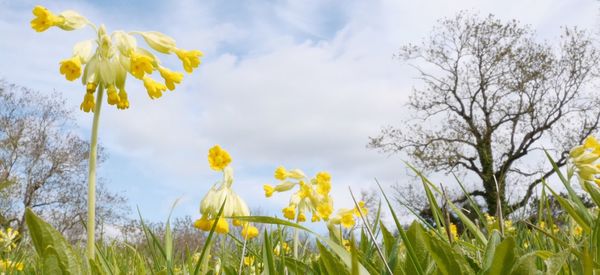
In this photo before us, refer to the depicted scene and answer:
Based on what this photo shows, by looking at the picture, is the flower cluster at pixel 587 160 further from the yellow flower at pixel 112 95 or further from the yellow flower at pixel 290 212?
the yellow flower at pixel 112 95

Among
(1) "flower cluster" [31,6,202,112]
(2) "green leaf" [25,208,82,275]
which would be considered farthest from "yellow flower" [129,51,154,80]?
(2) "green leaf" [25,208,82,275]

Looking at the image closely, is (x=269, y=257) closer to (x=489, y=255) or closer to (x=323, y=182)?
(x=489, y=255)

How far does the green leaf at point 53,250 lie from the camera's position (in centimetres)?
98

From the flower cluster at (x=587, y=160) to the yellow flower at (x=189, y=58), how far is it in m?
1.22

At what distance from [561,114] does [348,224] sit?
23.3 meters

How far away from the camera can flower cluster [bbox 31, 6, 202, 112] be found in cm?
142

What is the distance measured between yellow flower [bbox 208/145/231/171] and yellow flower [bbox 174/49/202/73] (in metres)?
0.40

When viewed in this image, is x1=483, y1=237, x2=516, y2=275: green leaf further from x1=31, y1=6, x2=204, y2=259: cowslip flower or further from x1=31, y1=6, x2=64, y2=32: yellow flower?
x1=31, y1=6, x2=64, y2=32: yellow flower

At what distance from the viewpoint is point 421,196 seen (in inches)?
995

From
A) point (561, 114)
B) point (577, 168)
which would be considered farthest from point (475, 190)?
point (577, 168)

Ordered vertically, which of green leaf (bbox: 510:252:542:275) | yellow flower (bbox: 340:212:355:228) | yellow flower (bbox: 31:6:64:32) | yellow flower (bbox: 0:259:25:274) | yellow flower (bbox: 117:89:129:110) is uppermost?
yellow flower (bbox: 31:6:64:32)

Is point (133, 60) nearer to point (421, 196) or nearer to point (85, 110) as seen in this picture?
point (85, 110)

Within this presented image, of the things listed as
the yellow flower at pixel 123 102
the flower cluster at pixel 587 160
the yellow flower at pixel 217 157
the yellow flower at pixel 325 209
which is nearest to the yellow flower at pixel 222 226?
the yellow flower at pixel 217 157

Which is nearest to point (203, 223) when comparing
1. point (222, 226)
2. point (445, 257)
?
point (222, 226)
